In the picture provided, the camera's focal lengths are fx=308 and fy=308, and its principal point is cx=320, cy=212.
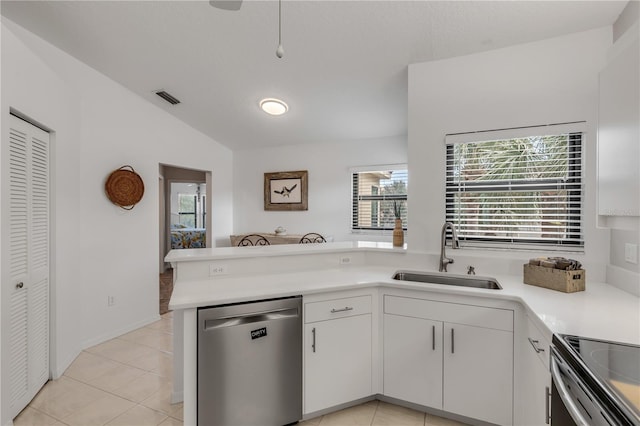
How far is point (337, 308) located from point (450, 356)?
0.76 m

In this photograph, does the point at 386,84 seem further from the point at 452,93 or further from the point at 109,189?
the point at 109,189

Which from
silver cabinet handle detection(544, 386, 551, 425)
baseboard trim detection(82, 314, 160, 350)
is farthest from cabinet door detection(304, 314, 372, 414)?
baseboard trim detection(82, 314, 160, 350)

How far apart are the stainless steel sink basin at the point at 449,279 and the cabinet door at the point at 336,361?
52 centimetres

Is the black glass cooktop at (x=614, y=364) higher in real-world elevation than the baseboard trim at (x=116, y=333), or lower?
higher

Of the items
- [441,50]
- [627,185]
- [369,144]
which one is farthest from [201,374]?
[369,144]

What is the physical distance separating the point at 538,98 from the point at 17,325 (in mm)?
4093

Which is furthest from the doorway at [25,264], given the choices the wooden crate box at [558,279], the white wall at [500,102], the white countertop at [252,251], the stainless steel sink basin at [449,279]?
the wooden crate box at [558,279]

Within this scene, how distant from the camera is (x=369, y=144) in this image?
15.4 ft

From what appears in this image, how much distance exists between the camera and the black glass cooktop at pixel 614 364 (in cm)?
77

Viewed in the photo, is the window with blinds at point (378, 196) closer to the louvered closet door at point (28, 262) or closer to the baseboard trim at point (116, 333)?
the baseboard trim at point (116, 333)

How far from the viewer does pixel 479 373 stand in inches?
73.2

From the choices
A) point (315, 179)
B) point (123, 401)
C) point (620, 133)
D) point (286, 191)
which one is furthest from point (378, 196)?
point (123, 401)

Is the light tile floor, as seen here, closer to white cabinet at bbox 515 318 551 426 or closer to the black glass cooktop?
white cabinet at bbox 515 318 551 426

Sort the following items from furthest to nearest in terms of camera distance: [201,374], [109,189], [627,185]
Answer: [109,189]
[201,374]
[627,185]
